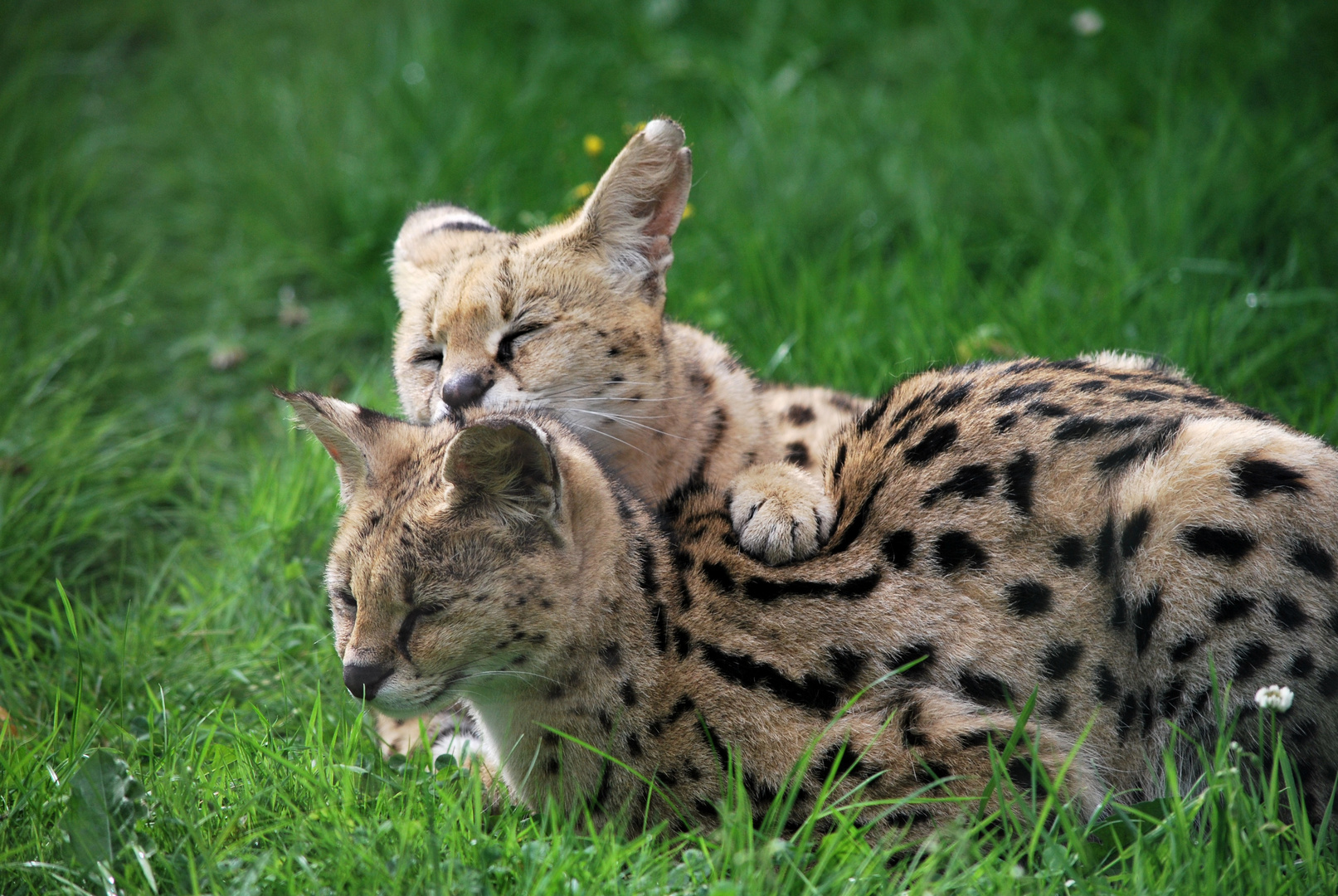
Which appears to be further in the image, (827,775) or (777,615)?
(777,615)

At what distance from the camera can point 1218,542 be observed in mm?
3535

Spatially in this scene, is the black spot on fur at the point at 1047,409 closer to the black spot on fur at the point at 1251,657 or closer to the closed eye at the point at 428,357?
the black spot on fur at the point at 1251,657

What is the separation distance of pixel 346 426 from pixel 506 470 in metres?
0.58

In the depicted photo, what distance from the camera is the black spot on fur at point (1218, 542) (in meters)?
3.52

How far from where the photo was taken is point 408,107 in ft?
25.5

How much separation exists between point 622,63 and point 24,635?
549 centimetres

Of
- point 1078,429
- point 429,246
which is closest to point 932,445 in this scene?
point 1078,429

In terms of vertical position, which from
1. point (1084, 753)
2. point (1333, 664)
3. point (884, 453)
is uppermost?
point (884, 453)

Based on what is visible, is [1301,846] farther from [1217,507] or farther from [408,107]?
[408,107]

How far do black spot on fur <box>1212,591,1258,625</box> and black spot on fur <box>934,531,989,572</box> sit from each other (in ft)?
2.13

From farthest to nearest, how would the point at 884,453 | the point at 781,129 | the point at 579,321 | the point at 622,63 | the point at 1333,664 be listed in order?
the point at 622,63, the point at 781,129, the point at 579,321, the point at 884,453, the point at 1333,664

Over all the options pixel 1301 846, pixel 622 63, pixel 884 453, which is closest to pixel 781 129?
pixel 622 63

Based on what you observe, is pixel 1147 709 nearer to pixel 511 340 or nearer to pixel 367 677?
pixel 367 677

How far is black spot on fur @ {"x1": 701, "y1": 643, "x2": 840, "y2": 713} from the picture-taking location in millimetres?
3611
